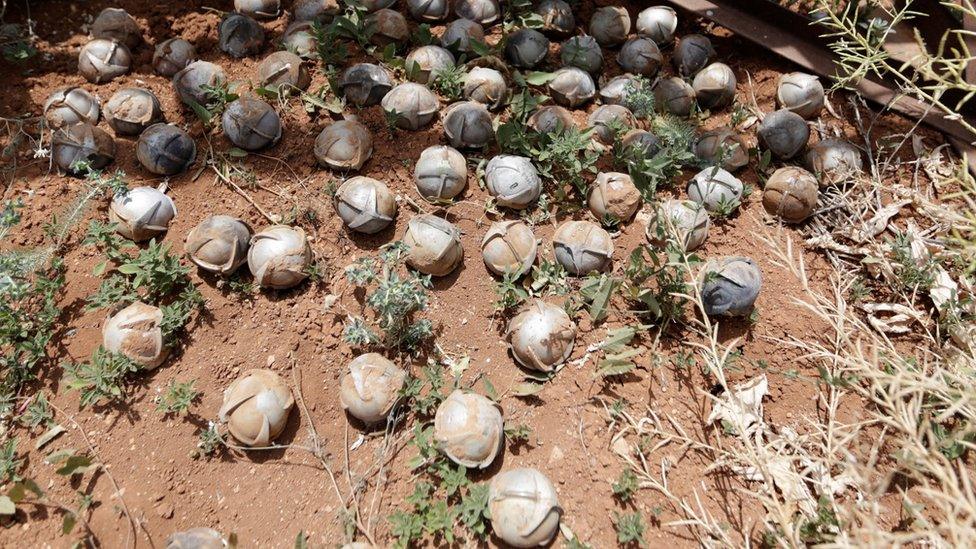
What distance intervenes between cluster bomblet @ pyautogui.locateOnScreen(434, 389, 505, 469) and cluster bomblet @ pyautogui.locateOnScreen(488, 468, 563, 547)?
0.14 metres

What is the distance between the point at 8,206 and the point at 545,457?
10.2ft

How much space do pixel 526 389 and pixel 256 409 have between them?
4.14 ft

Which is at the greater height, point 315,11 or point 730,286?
point 315,11

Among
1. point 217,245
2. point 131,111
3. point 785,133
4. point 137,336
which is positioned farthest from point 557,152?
point 131,111

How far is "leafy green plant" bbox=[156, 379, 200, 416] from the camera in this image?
2.84m

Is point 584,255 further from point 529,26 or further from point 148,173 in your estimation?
point 148,173

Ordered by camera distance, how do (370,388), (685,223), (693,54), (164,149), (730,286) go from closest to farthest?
(370,388) < (730,286) < (685,223) < (164,149) < (693,54)

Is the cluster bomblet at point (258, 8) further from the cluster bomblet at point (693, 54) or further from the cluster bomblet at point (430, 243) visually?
the cluster bomblet at point (693, 54)

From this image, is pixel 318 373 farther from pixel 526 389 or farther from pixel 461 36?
pixel 461 36

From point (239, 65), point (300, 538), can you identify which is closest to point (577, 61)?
point (239, 65)

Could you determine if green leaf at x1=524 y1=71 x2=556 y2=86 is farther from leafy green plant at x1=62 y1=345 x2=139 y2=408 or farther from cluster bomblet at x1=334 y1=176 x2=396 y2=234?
leafy green plant at x1=62 y1=345 x2=139 y2=408

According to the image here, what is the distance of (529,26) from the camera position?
163 inches

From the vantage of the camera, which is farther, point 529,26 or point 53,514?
point 529,26

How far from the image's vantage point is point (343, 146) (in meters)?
3.41
